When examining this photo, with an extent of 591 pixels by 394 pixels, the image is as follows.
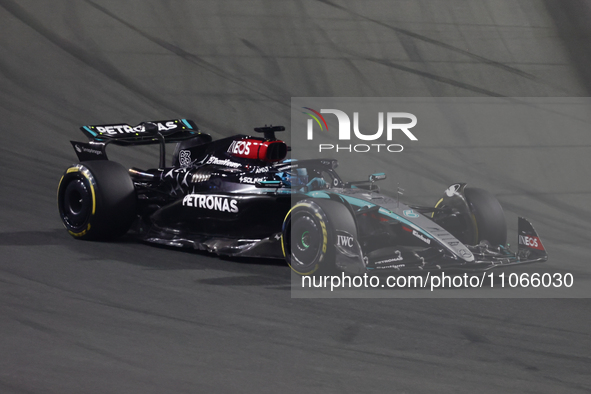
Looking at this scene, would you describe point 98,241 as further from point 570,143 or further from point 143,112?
point 570,143

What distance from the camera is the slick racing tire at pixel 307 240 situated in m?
5.43

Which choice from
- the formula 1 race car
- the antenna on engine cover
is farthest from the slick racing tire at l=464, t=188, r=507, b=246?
the antenna on engine cover

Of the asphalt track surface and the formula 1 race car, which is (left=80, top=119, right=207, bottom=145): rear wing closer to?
the formula 1 race car

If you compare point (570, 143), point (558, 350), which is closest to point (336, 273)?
point (558, 350)

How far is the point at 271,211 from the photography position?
632cm

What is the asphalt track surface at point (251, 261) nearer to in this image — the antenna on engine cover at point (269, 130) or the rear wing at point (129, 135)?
the rear wing at point (129, 135)

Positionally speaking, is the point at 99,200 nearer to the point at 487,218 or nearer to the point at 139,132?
the point at 139,132

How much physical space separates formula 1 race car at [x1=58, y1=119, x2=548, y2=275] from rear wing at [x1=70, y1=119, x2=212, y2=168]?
11 millimetres

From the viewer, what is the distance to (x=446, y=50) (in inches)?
628

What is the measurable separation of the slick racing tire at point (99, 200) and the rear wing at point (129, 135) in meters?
0.47

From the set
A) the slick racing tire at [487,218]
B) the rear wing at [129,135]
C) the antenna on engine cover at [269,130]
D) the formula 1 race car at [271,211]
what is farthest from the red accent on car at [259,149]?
the slick racing tire at [487,218]

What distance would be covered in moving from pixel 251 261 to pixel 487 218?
2.07m

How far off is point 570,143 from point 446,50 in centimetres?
441

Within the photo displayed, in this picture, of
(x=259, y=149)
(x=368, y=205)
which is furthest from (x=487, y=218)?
(x=259, y=149)
